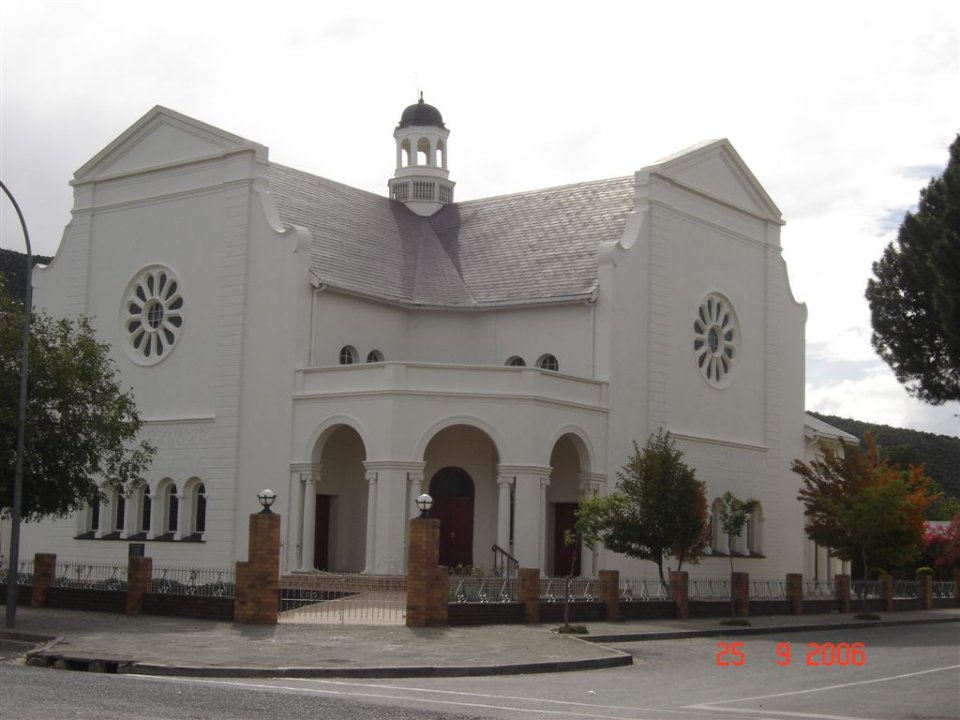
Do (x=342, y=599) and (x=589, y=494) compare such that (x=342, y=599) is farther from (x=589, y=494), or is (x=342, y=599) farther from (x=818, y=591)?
(x=818, y=591)

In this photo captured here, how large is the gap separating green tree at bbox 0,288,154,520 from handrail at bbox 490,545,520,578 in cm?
1104

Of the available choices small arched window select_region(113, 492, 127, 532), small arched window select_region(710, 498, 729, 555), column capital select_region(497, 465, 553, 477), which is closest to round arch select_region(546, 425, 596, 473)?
column capital select_region(497, 465, 553, 477)

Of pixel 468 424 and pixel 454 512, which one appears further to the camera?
pixel 454 512

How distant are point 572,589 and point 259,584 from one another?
10211 millimetres

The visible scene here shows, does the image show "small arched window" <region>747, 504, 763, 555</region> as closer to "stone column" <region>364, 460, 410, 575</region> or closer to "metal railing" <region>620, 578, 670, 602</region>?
"metal railing" <region>620, 578, 670, 602</region>

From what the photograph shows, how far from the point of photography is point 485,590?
2977 cm

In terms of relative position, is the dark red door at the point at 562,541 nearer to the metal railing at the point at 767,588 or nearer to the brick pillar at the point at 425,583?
the metal railing at the point at 767,588

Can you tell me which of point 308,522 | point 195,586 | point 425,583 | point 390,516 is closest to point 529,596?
point 425,583

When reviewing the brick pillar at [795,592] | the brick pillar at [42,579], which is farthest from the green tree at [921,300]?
the brick pillar at [42,579]

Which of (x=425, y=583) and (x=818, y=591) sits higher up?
(x=425, y=583)

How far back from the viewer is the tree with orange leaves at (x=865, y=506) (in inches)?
1594

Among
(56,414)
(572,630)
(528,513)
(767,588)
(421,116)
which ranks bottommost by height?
(572,630)

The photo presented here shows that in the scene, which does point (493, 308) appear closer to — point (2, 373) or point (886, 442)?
point (2, 373)

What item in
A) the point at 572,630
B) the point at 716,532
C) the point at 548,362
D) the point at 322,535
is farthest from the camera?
the point at 716,532
